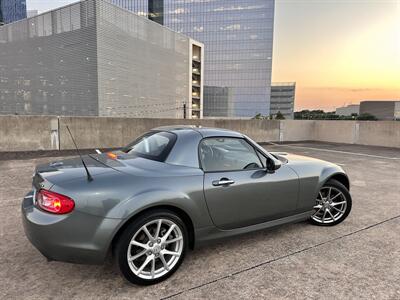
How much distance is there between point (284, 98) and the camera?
10175 centimetres

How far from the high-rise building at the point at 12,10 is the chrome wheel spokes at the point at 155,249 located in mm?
107049

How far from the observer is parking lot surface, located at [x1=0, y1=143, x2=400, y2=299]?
2250mm

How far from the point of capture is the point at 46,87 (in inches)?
1676

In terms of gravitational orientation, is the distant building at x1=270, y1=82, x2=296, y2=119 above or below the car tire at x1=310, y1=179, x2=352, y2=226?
above

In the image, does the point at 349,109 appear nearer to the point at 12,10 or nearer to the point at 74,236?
the point at 74,236

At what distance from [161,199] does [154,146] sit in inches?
33.2

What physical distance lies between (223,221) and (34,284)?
5.90ft

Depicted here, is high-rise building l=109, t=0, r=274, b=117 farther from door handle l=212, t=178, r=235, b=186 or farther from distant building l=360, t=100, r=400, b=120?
door handle l=212, t=178, r=235, b=186

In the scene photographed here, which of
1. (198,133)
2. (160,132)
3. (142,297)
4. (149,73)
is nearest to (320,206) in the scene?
(198,133)

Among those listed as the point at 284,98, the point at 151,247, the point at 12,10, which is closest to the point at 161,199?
the point at 151,247

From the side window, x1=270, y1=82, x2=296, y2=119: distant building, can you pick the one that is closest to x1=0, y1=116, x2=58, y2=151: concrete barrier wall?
the side window

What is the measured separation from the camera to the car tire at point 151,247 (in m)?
2.21

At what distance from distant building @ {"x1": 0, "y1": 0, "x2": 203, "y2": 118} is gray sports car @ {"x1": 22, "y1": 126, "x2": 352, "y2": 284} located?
3816 cm

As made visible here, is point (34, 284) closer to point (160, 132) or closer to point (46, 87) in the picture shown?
point (160, 132)
